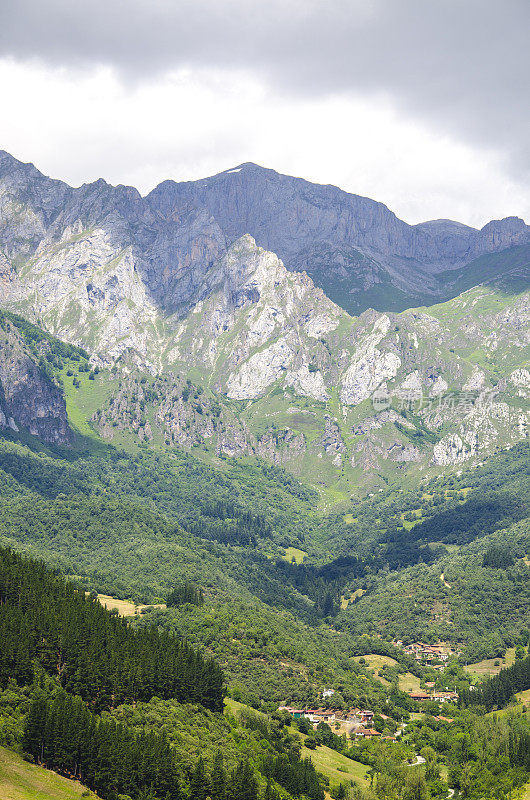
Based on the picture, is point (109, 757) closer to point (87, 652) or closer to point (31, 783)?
point (31, 783)

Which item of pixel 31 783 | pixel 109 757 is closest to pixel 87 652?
pixel 109 757

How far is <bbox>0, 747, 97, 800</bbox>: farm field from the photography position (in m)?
119

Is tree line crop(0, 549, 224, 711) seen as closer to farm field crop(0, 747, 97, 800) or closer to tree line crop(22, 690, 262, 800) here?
tree line crop(22, 690, 262, 800)

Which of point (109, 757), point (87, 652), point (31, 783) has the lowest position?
point (31, 783)

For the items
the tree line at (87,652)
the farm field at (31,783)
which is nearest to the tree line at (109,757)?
the farm field at (31,783)

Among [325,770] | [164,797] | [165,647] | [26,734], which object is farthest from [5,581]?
[325,770]

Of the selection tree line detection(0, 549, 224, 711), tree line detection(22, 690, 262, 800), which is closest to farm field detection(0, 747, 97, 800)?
tree line detection(22, 690, 262, 800)

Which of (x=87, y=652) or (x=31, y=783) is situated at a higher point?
Answer: (x=87, y=652)

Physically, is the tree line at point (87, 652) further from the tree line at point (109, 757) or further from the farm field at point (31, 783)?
the farm field at point (31, 783)

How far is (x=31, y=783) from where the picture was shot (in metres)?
123

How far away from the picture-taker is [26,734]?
133 metres

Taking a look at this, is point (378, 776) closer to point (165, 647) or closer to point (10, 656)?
point (165, 647)

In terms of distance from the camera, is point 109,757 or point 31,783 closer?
point 31,783

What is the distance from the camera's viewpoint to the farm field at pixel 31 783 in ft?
389
